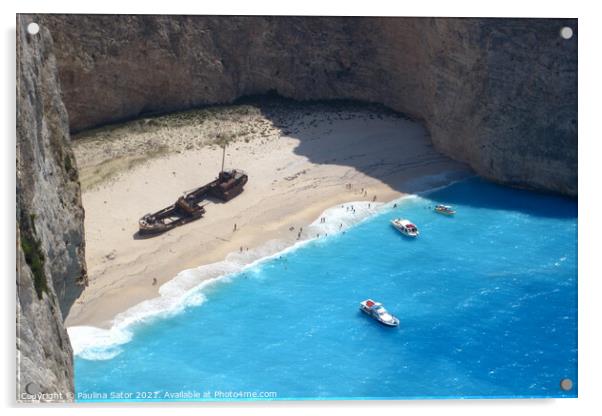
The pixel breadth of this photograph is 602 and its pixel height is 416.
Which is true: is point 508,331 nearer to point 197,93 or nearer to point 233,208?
point 233,208

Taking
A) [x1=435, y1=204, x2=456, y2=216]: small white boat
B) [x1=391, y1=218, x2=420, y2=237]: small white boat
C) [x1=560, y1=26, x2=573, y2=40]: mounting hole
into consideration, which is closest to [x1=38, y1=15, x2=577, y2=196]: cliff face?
[x1=435, y1=204, x2=456, y2=216]: small white boat

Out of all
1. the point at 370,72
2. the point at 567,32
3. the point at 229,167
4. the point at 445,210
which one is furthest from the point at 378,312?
the point at 370,72

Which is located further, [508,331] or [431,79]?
[431,79]

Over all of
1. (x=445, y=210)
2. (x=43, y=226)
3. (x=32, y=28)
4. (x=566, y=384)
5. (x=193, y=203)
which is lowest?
(x=566, y=384)

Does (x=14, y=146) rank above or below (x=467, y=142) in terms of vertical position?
above

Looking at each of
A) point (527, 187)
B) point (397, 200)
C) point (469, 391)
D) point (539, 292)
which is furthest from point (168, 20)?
point (469, 391)

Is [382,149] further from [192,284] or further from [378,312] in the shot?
[378,312]

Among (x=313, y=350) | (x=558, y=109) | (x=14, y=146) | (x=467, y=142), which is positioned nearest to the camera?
(x=14, y=146)
